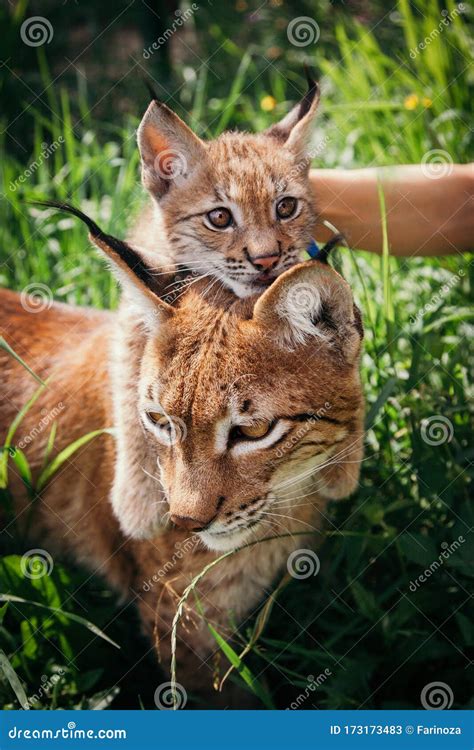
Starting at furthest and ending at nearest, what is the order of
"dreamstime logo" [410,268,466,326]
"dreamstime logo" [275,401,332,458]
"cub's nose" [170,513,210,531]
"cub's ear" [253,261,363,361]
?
"dreamstime logo" [410,268,466,326]
"dreamstime logo" [275,401,332,458]
"cub's nose" [170,513,210,531]
"cub's ear" [253,261,363,361]

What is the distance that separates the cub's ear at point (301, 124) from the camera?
3516 mm

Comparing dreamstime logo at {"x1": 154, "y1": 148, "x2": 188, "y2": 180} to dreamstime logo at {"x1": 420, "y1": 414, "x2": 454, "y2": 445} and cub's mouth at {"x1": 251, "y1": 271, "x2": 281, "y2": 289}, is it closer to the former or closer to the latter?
cub's mouth at {"x1": 251, "y1": 271, "x2": 281, "y2": 289}

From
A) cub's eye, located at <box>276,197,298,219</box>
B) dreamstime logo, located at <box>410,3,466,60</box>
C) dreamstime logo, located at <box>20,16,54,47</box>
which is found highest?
dreamstime logo, located at <box>410,3,466,60</box>

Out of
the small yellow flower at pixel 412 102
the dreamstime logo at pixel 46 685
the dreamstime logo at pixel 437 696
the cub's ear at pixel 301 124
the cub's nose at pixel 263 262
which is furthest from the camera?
the small yellow flower at pixel 412 102

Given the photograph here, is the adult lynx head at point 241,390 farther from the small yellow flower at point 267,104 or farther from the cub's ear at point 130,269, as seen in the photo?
the small yellow flower at point 267,104

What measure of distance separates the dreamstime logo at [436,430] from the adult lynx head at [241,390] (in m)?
0.84

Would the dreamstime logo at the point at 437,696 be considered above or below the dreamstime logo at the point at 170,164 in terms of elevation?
below

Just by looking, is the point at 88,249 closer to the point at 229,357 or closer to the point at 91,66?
the point at 229,357

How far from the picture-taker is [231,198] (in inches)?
130

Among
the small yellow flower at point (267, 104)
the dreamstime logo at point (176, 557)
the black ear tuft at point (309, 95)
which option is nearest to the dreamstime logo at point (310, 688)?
the dreamstime logo at point (176, 557)

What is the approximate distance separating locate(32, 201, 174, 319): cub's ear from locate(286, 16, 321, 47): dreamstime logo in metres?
4.51

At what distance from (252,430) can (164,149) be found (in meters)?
1.34

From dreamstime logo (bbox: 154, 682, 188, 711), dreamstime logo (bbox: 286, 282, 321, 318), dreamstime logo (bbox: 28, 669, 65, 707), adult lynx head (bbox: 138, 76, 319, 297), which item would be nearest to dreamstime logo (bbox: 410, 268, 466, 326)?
adult lynx head (bbox: 138, 76, 319, 297)

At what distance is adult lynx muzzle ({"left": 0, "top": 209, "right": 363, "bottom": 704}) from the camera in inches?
106
